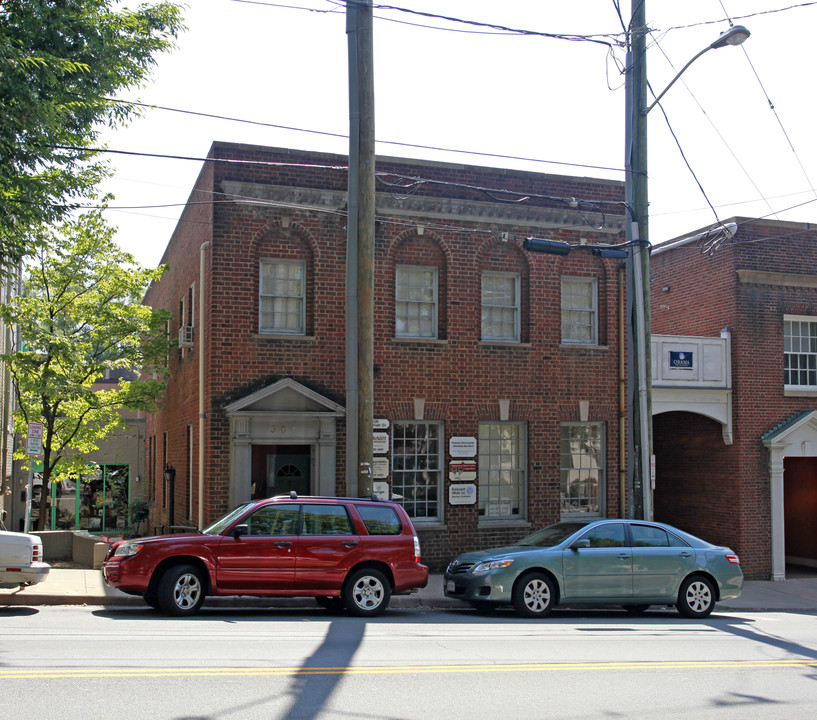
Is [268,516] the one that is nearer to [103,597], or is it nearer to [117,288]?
[103,597]

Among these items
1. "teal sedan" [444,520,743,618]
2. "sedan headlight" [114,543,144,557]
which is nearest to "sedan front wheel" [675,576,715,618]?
"teal sedan" [444,520,743,618]

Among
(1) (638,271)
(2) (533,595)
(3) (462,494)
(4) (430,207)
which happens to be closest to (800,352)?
(1) (638,271)

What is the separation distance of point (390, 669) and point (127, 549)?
4.67 m

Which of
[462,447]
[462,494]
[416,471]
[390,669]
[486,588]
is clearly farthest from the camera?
[462,447]

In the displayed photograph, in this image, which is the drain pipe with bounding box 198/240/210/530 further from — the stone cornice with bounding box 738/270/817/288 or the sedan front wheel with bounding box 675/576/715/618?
the stone cornice with bounding box 738/270/817/288

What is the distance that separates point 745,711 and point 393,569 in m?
5.84

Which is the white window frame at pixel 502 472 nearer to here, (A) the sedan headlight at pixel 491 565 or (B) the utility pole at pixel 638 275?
(B) the utility pole at pixel 638 275

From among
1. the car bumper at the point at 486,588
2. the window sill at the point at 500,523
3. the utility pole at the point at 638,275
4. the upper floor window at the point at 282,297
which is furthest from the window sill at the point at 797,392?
the upper floor window at the point at 282,297

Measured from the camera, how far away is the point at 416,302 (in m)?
17.8

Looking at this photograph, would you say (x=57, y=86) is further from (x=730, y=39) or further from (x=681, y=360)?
(x=681, y=360)

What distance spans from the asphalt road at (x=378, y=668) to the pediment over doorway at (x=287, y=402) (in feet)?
15.1

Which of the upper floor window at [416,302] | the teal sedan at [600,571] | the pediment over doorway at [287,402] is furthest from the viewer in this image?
the upper floor window at [416,302]

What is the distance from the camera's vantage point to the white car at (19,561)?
466 inches

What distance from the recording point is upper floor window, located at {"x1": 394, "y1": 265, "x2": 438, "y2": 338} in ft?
58.2
